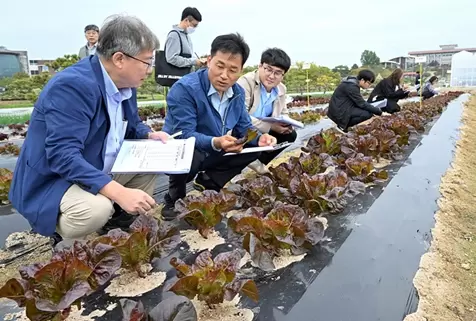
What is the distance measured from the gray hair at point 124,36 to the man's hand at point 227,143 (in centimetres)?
80

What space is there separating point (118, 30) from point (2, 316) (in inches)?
50.9

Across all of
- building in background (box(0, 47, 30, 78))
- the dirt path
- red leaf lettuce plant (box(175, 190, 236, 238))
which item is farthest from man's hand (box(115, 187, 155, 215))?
building in background (box(0, 47, 30, 78))

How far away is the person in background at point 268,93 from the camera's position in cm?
341

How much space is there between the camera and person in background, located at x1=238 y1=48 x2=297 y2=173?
3.41 meters

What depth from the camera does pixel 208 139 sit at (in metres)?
2.60

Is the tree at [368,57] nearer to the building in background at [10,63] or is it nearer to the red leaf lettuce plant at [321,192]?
the building in background at [10,63]

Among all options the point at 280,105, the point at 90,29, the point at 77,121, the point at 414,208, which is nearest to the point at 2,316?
the point at 77,121

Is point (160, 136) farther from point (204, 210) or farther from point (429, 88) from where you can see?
point (429, 88)

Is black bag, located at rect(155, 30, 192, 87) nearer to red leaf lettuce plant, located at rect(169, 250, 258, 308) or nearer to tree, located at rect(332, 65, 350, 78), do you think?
red leaf lettuce plant, located at rect(169, 250, 258, 308)

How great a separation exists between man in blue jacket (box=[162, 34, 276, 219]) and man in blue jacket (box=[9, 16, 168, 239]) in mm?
694

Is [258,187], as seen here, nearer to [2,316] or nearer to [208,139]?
[208,139]

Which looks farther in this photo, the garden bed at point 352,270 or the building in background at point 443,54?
the building in background at point 443,54

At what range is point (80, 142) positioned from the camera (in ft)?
5.81

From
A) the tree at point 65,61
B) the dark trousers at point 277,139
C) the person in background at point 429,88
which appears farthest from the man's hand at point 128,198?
the person in background at point 429,88
